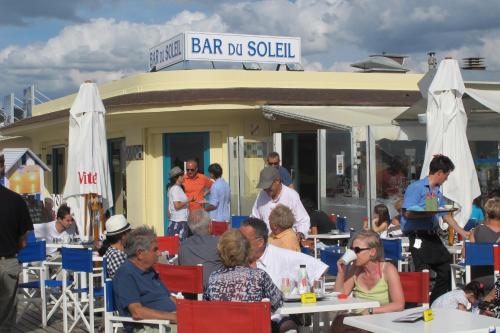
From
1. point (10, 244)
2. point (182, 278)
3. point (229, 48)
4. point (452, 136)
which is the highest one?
point (229, 48)

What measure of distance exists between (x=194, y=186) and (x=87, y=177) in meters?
2.34

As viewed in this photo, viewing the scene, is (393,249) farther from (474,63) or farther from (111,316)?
(474,63)

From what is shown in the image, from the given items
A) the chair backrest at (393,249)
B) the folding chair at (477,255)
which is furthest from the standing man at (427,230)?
the chair backrest at (393,249)

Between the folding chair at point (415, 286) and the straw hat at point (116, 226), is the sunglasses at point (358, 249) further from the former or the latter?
the straw hat at point (116, 226)

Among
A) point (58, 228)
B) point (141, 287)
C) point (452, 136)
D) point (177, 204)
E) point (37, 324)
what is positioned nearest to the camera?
point (141, 287)

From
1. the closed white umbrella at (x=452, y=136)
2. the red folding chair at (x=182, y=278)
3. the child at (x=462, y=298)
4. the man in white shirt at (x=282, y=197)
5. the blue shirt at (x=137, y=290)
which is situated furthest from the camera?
the closed white umbrella at (x=452, y=136)

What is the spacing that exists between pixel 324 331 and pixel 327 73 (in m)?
12.1

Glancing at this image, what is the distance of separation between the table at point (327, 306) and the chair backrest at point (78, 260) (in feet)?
9.52

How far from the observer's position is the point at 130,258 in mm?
5902

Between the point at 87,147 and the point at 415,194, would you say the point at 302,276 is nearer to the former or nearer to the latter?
the point at 415,194

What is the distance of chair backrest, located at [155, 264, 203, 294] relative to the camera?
6105 mm

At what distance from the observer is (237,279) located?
501 cm

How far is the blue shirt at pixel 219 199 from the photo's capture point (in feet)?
40.3

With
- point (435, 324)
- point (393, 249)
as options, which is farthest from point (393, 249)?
point (435, 324)
